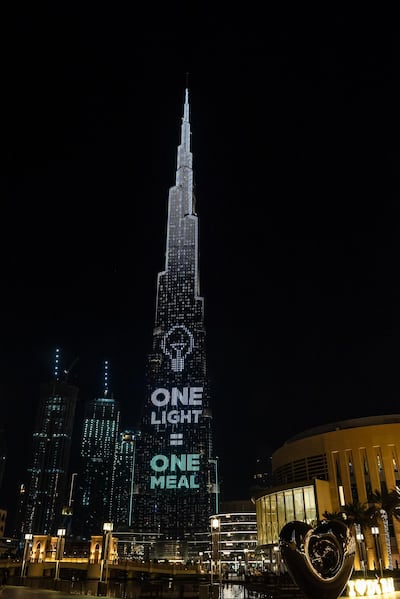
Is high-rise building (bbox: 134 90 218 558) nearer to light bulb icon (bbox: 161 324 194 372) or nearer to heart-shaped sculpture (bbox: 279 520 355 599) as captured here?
light bulb icon (bbox: 161 324 194 372)

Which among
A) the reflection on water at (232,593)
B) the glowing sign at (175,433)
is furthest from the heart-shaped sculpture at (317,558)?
the glowing sign at (175,433)

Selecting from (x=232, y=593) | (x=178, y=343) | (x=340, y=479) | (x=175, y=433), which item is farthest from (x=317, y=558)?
(x=178, y=343)

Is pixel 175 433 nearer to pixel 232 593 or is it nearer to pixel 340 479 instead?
pixel 340 479

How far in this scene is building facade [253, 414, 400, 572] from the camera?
63.5 metres

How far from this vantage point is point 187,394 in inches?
6334

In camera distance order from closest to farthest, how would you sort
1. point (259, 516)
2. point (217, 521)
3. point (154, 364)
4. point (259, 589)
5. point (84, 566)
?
point (217, 521)
point (259, 589)
point (84, 566)
point (259, 516)
point (154, 364)

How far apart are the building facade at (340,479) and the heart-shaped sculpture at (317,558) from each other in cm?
4468

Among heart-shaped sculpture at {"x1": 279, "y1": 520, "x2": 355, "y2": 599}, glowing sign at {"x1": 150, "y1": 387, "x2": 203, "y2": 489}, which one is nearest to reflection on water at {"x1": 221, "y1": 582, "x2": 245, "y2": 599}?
heart-shaped sculpture at {"x1": 279, "y1": 520, "x2": 355, "y2": 599}

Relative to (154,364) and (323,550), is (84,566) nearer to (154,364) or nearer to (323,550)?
(323,550)

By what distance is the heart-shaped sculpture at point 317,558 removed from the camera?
66.8 feet

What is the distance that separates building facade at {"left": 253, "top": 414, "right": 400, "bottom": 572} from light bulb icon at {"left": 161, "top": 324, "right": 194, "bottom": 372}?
315ft

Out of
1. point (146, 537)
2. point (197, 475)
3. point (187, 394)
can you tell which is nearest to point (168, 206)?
point (187, 394)

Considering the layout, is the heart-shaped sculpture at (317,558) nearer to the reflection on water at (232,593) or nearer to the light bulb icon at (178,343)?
the reflection on water at (232,593)

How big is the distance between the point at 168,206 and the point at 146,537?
111 meters
